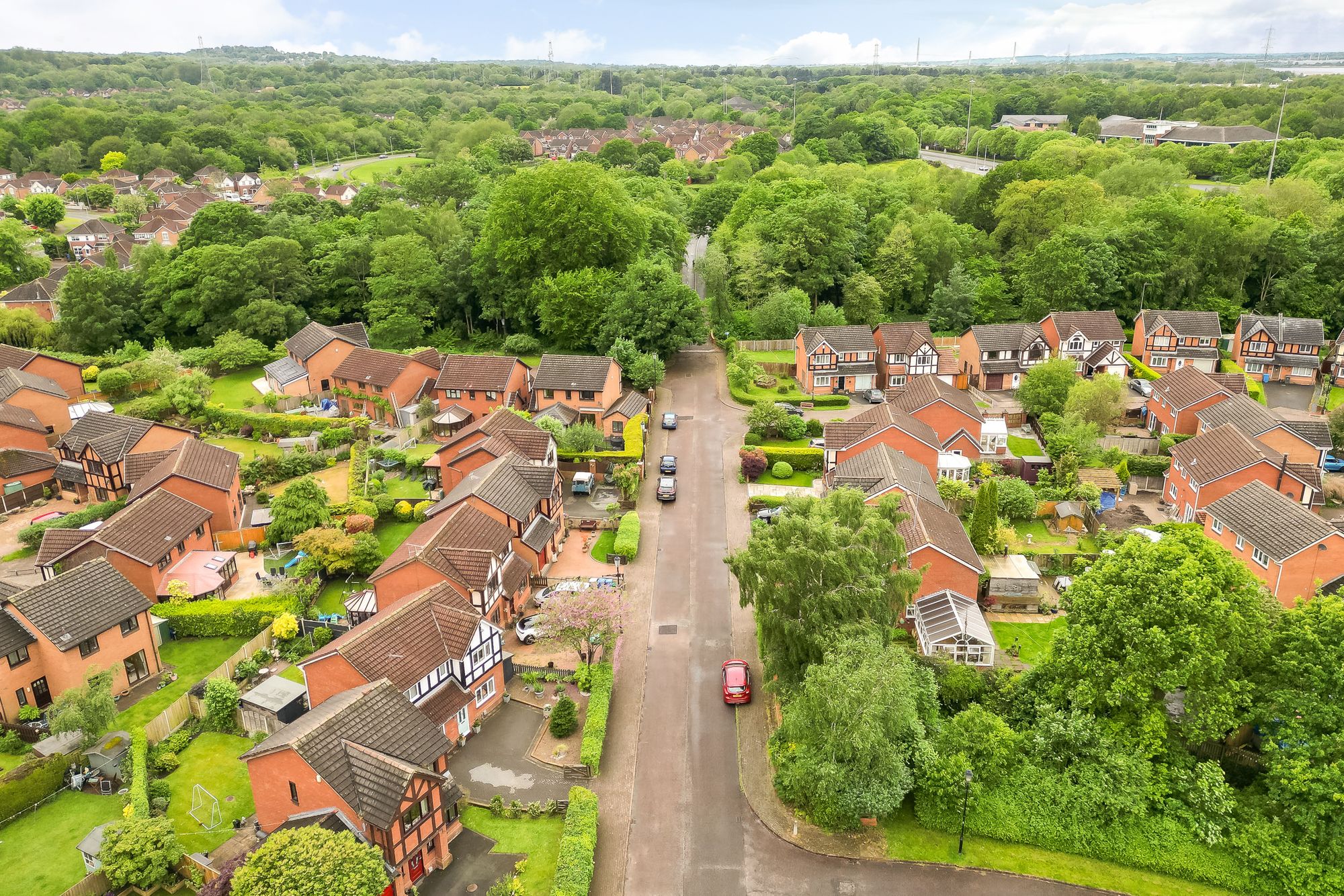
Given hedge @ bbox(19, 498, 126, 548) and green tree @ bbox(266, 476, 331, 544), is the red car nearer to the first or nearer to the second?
green tree @ bbox(266, 476, 331, 544)

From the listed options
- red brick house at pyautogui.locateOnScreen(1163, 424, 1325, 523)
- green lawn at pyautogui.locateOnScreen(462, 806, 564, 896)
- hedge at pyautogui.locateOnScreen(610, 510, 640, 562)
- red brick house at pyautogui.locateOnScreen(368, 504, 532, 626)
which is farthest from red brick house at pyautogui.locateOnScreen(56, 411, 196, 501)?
red brick house at pyautogui.locateOnScreen(1163, 424, 1325, 523)

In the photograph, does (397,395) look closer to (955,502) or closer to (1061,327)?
(955,502)

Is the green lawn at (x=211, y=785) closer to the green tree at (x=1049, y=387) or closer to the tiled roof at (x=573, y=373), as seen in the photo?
the tiled roof at (x=573, y=373)

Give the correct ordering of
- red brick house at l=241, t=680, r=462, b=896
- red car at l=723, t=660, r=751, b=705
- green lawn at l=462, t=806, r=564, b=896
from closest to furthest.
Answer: red brick house at l=241, t=680, r=462, b=896, green lawn at l=462, t=806, r=564, b=896, red car at l=723, t=660, r=751, b=705

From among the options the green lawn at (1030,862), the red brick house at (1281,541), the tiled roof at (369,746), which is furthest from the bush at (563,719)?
the red brick house at (1281,541)

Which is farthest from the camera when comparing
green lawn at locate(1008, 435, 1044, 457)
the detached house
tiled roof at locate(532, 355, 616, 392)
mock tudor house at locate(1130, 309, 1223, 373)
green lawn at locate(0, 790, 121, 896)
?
mock tudor house at locate(1130, 309, 1223, 373)

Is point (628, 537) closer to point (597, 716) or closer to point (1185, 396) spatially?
point (597, 716)
